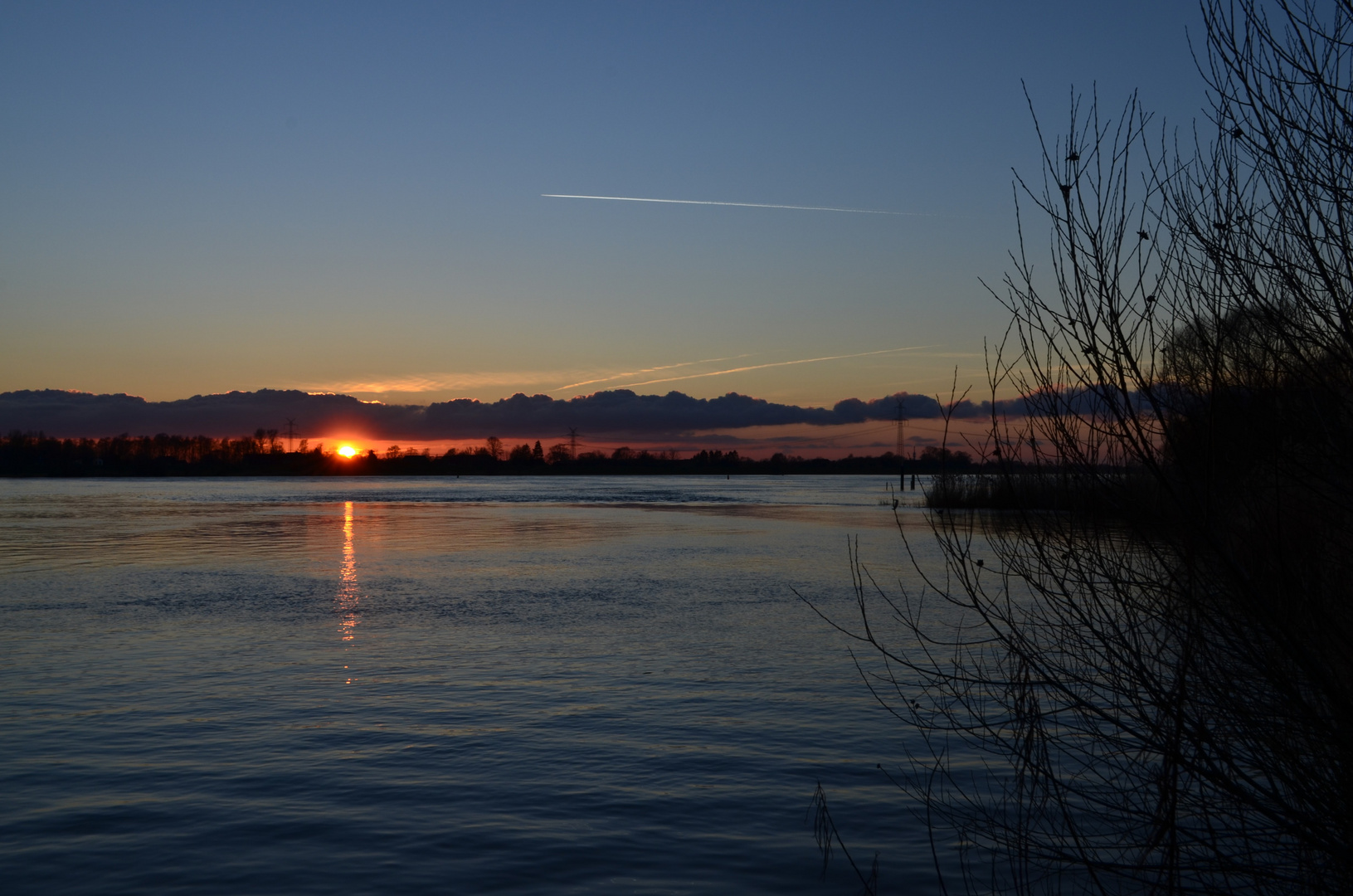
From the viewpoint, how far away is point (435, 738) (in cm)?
877

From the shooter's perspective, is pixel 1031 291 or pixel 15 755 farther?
pixel 15 755

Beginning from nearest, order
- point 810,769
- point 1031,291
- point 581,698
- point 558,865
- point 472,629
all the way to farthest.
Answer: point 1031,291
point 558,865
point 810,769
point 581,698
point 472,629

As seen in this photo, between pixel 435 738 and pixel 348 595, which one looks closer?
pixel 435 738

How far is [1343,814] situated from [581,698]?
7324 mm

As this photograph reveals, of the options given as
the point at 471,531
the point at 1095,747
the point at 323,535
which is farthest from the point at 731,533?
the point at 1095,747

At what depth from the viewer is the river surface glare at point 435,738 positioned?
617cm

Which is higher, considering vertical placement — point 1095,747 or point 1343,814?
point 1343,814

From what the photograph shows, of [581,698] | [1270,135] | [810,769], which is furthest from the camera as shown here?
[581,698]

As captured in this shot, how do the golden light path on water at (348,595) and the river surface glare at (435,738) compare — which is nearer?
the river surface glare at (435,738)

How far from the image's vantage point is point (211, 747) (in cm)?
840

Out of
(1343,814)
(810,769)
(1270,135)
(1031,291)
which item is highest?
(1270,135)

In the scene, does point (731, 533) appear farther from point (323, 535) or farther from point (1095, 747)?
point (1095, 747)

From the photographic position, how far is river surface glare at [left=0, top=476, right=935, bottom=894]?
6168 mm

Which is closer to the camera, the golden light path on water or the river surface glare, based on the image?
the river surface glare
